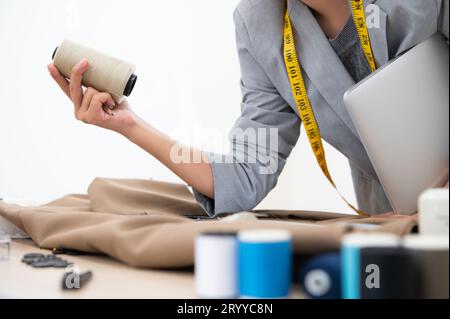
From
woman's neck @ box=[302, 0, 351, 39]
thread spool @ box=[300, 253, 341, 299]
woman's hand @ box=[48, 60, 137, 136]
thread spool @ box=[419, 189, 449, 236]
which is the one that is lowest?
thread spool @ box=[300, 253, 341, 299]

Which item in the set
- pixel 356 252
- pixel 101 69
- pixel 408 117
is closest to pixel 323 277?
pixel 356 252

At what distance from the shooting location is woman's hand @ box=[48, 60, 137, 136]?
105 centimetres

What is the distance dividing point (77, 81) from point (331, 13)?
553 mm

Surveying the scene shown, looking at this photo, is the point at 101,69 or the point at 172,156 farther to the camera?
the point at 172,156

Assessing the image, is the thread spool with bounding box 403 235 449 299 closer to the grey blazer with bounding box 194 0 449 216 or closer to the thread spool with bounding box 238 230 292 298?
the thread spool with bounding box 238 230 292 298

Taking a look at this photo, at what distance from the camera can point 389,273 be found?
0.46 meters

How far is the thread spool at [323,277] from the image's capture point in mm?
508

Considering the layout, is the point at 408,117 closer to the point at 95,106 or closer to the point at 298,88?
the point at 298,88

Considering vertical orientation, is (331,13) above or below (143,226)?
above

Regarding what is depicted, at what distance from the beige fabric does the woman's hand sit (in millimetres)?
124

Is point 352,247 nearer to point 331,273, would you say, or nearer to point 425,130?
point 331,273

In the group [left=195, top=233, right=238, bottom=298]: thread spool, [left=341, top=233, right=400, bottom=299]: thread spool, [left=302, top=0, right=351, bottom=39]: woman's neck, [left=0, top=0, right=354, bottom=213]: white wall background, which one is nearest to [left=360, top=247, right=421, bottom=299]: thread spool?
[left=341, top=233, right=400, bottom=299]: thread spool

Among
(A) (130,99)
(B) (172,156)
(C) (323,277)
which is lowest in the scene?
(C) (323,277)
